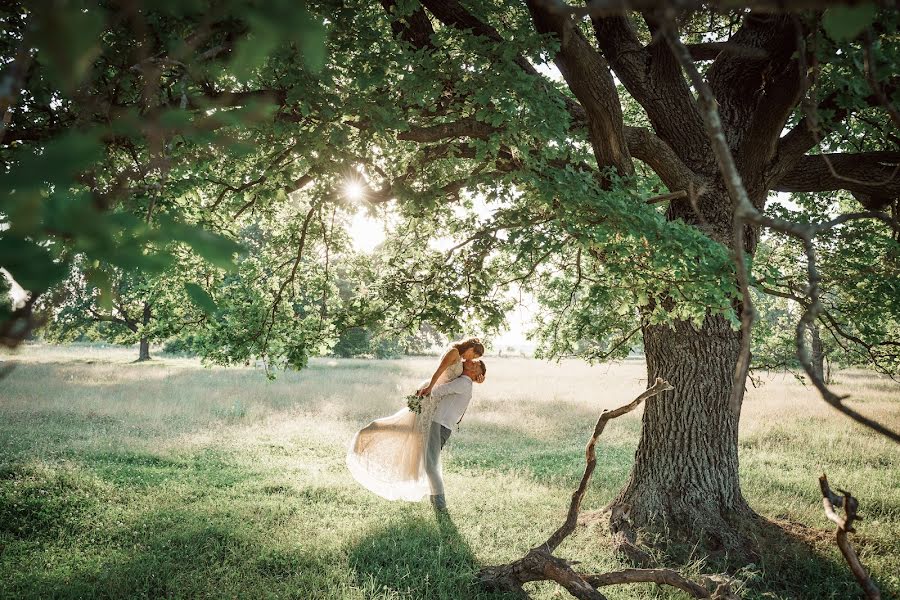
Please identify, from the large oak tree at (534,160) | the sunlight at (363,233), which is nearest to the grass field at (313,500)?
the large oak tree at (534,160)

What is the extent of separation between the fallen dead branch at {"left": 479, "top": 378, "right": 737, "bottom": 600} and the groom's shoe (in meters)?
1.88

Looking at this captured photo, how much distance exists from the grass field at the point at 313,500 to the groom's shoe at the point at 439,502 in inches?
7.4

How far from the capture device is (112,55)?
3.26m

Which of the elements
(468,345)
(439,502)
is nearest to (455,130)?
(468,345)

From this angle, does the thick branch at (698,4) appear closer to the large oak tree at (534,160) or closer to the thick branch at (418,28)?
the large oak tree at (534,160)

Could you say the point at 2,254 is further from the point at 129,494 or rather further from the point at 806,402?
the point at 806,402

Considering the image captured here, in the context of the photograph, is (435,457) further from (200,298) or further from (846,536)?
(200,298)

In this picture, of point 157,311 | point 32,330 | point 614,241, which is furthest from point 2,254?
point 157,311

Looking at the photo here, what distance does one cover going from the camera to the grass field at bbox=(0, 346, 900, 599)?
4.61 metres

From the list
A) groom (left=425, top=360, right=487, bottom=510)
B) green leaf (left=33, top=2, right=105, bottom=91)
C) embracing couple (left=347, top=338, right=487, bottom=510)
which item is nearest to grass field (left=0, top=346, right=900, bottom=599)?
embracing couple (left=347, top=338, right=487, bottom=510)

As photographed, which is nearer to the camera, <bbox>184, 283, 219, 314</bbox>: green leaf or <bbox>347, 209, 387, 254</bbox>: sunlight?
<bbox>184, 283, 219, 314</bbox>: green leaf

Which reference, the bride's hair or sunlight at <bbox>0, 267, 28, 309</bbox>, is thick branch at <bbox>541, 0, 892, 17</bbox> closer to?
sunlight at <bbox>0, 267, 28, 309</bbox>

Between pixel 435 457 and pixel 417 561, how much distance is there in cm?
177

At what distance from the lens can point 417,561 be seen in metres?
5.02
